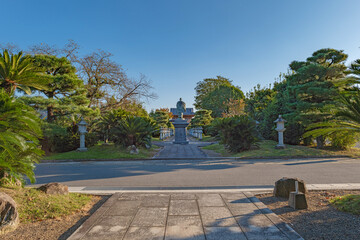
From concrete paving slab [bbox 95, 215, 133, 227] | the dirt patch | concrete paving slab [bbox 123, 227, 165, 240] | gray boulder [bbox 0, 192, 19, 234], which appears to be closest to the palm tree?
gray boulder [bbox 0, 192, 19, 234]

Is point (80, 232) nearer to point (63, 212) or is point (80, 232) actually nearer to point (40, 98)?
point (63, 212)

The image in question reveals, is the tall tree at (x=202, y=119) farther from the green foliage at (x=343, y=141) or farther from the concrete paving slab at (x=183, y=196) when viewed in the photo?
the concrete paving slab at (x=183, y=196)

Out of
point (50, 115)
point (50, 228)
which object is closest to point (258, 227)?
point (50, 228)

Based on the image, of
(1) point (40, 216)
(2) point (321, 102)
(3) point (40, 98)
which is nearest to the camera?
(1) point (40, 216)

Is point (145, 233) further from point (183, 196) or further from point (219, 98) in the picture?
point (219, 98)

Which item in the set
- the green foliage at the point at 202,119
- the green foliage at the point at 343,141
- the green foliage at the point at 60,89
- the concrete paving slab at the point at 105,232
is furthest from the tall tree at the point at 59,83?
the green foliage at the point at 202,119

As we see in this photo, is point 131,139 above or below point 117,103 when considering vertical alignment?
below

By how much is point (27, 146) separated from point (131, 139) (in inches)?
375

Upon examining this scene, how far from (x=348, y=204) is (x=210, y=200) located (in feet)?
8.24

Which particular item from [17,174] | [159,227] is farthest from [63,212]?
[159,227]

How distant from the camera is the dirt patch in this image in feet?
9.45

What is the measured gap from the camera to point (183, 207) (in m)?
3.93

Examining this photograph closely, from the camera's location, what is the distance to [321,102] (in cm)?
1317

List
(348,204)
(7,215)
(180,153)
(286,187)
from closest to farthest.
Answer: (7,215) < (348,204) < (286,187) < (180,153)
